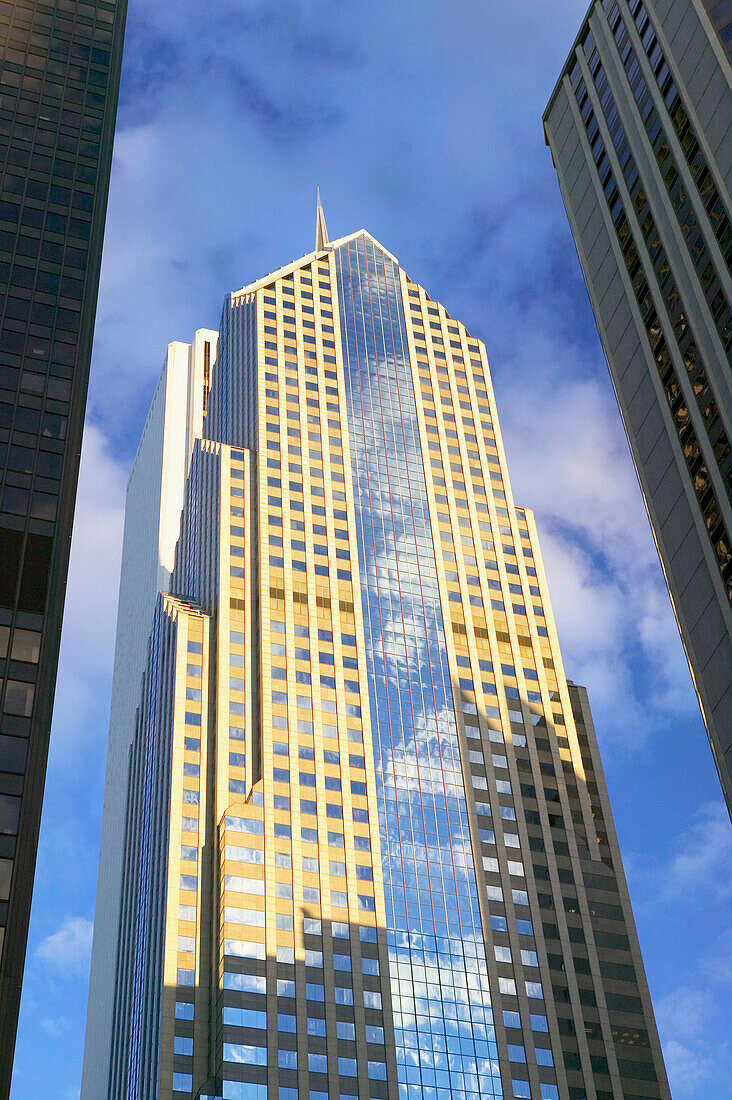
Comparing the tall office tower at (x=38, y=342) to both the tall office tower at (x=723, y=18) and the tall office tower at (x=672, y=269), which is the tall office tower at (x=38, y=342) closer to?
the tall office tower at (x=672, y=269)

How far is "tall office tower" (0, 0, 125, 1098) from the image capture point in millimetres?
61150

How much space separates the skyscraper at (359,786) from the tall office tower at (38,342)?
214 ft

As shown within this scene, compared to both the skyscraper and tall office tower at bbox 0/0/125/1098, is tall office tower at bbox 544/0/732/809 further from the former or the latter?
the skyscraper

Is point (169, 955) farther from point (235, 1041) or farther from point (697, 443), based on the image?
point (697, 443)

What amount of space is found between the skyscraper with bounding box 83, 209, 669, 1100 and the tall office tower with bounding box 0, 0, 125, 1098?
6517 centimetres

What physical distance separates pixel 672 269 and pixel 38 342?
3938cm

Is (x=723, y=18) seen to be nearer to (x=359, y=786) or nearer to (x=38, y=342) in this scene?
(x=38, y=342)

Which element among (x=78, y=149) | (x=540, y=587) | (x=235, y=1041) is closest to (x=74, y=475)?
(x=78, y=149)

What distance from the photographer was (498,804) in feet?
495

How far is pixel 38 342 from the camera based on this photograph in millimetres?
80438

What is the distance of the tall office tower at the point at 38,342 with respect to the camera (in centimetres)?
6115

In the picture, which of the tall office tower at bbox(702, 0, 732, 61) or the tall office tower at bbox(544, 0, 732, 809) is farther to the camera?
the tall office tower at bbox(702, 0, 732, 61)

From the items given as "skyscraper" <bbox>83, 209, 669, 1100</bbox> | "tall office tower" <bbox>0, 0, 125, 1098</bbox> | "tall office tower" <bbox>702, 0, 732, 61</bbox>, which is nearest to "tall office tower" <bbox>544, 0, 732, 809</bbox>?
"tall office tower" <bbox>702, 0, 732, 61</bbox>


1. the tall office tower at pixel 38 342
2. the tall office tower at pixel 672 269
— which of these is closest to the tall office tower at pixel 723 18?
the tall office tower at pixel 672 269
